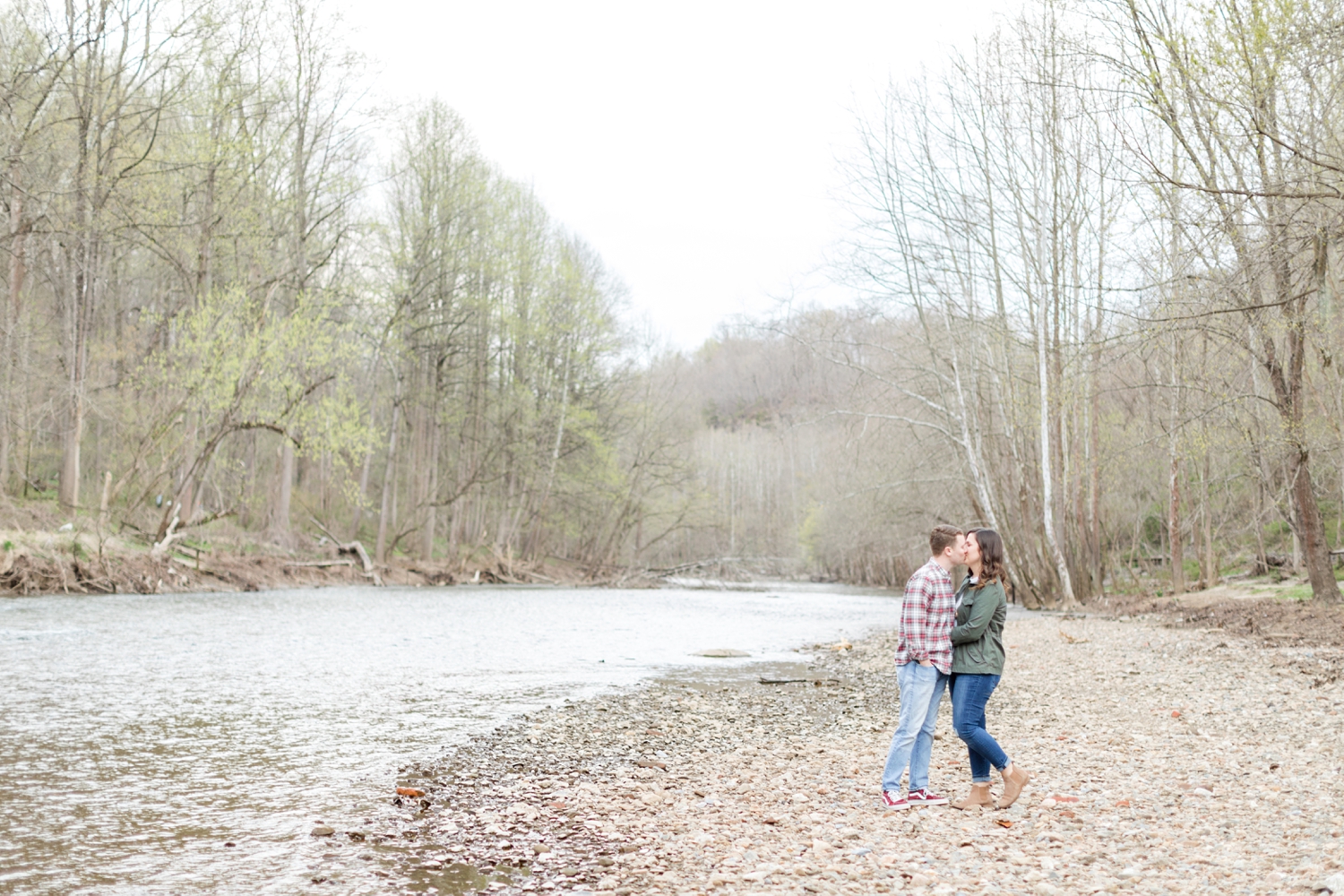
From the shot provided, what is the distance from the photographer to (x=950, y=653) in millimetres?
5863

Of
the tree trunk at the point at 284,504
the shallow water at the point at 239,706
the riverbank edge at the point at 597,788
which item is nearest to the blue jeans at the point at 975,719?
the riverbank edge at the point at 597,788

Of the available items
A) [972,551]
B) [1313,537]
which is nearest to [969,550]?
[972,551]

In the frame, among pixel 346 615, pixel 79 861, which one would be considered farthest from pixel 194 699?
pixel 346 615

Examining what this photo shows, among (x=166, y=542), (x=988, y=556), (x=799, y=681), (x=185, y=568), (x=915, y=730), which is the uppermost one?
(x=988, y=556)

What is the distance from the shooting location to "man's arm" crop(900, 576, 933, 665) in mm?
5789

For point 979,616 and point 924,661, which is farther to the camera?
point 924,661

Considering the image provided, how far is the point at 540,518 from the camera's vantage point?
41.0 metres

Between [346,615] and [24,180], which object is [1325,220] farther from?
[24,180]

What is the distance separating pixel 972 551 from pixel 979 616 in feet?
1.23

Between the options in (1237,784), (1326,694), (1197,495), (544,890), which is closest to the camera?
(544,890)

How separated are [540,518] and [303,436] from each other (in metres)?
16.3

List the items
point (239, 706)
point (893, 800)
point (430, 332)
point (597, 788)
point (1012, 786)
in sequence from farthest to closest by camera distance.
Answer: point (430, 332)
point (239, 706)
point (597, 788)
point (893, 800)
point (1012, 786)

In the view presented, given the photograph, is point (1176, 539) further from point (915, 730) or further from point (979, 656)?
point (915, 730)

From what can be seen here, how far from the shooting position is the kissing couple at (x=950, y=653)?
18.8ft
